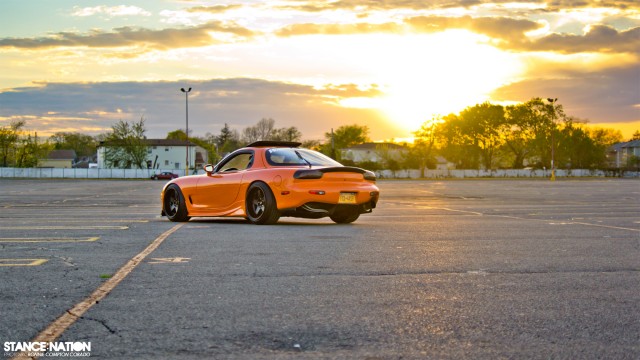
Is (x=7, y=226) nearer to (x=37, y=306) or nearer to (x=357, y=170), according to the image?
(x=357, y=170)

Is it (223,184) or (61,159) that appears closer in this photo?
(223,184)

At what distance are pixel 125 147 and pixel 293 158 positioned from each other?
112 meters

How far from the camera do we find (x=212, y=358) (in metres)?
4.03

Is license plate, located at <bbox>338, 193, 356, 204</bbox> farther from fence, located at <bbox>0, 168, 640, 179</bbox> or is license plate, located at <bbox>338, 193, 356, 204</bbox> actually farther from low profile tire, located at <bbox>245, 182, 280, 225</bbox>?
fence, located at <bbox>0, 168, 640, 179</bbox>

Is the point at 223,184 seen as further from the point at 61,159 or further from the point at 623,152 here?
the point at 61,159

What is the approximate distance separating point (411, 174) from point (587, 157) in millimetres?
40299

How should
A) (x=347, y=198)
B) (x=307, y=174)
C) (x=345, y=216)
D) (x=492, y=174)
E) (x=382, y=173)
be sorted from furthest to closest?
1. (x=492, y=174)
2. (x=382, y=173)
3. (x=345, y=216)
4. (x=347, y=198)
5. (x=307, y=174)

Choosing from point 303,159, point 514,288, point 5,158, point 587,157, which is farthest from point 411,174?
point 514,288

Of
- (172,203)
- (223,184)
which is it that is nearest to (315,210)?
(223,184)

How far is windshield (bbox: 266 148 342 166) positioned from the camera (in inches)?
549

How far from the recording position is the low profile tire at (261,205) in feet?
44.1

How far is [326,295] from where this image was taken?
5.98 metres

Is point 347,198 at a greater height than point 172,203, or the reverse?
point 347,198

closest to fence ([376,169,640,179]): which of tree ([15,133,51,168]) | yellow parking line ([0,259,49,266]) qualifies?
tree ([15,133,51,168])
